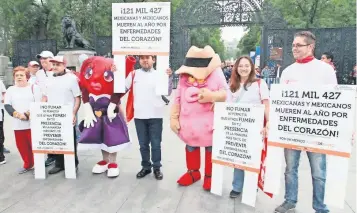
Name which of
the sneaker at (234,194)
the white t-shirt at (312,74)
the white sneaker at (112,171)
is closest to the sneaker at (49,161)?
the white sneaker at (112,171)

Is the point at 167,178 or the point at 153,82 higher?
the point at 153,82

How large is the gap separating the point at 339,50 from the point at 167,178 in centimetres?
1433

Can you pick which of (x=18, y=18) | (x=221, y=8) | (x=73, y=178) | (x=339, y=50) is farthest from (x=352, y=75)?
(x=18, y=18)

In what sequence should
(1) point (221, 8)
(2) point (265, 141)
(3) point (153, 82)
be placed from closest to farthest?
(2) point (265, 141) → (3) point (153, 82) → (1) point (221, 8)

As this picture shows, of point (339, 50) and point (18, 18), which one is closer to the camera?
point (339, 50)

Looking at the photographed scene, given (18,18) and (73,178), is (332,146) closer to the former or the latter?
(73,178)

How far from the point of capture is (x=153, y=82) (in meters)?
3.55

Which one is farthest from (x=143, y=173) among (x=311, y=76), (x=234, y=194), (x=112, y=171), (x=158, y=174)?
(x=311, y=76)

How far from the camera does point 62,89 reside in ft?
12.2

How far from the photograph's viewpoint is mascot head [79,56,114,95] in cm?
359

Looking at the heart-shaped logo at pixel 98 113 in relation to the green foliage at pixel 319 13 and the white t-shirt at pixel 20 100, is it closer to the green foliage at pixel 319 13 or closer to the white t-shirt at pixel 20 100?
the white t-shirt at pixel 20 100

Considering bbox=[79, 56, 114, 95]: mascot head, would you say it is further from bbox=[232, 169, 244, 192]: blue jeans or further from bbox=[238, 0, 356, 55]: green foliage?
bbox=[238, 0, 356, 55]: green foliage

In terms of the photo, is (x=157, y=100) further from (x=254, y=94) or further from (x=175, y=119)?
(x=254, y=94)

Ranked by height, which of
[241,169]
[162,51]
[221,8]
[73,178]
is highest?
[221,8]
